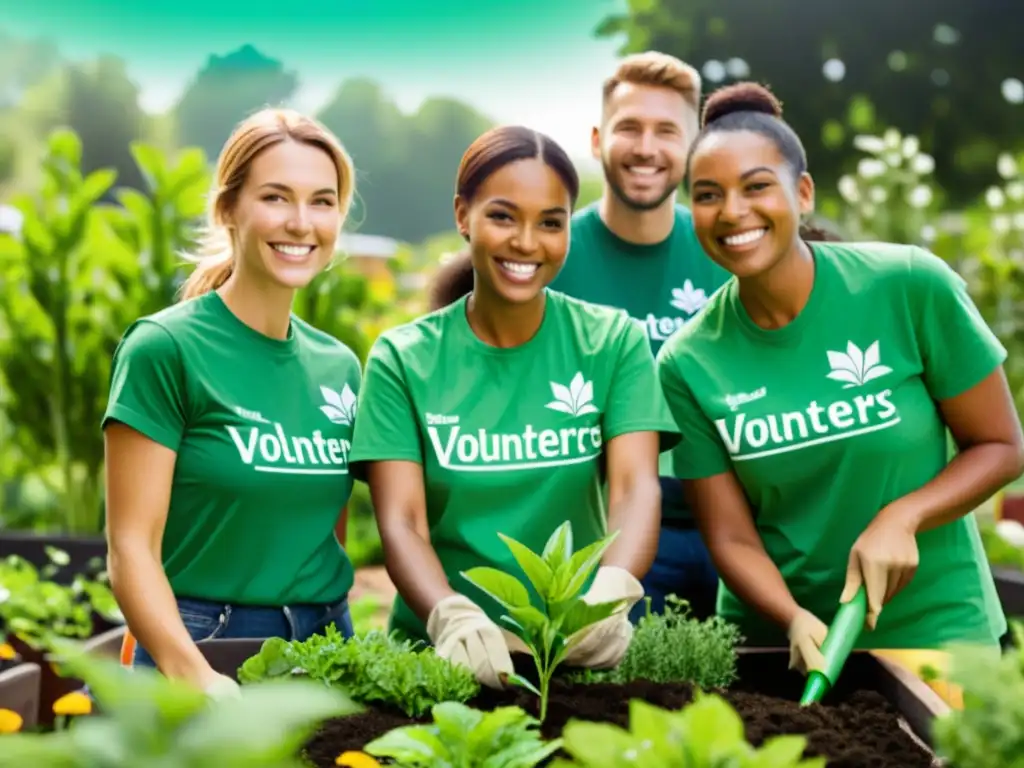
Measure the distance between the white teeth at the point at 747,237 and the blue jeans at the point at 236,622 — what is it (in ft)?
3.23

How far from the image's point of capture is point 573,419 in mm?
2225

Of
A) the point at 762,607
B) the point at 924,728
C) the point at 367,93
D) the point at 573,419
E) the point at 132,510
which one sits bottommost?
the point at 924,728

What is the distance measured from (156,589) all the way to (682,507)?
4.13 feet

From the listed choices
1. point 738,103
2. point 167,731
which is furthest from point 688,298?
point 167,731

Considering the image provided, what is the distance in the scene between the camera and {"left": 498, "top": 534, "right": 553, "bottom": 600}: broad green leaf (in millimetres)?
1753

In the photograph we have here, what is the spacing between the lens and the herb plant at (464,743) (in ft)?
4.37

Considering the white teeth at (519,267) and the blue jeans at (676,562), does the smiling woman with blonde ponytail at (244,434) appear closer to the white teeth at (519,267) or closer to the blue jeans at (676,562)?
the white teeth at (519,267)

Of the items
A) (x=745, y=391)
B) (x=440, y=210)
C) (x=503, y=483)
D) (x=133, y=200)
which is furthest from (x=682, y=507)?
(x=440, y=210)

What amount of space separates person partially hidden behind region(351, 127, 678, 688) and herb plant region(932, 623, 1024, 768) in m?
0.92

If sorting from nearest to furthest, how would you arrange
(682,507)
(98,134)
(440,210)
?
1. (682,507)
2. (98,134)
3. (440,210)

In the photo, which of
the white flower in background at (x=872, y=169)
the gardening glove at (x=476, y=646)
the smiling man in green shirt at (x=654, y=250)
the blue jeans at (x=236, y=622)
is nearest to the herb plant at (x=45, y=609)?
the blue jeans at (x=236, y=622)

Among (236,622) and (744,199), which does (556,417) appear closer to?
(744,199)

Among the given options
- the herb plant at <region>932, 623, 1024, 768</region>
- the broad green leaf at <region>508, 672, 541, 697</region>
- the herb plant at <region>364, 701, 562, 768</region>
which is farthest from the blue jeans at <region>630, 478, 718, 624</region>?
the herb plant at <region>932, 623, 1024, 768</region>

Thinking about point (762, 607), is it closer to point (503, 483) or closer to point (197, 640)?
point (503, 483)
